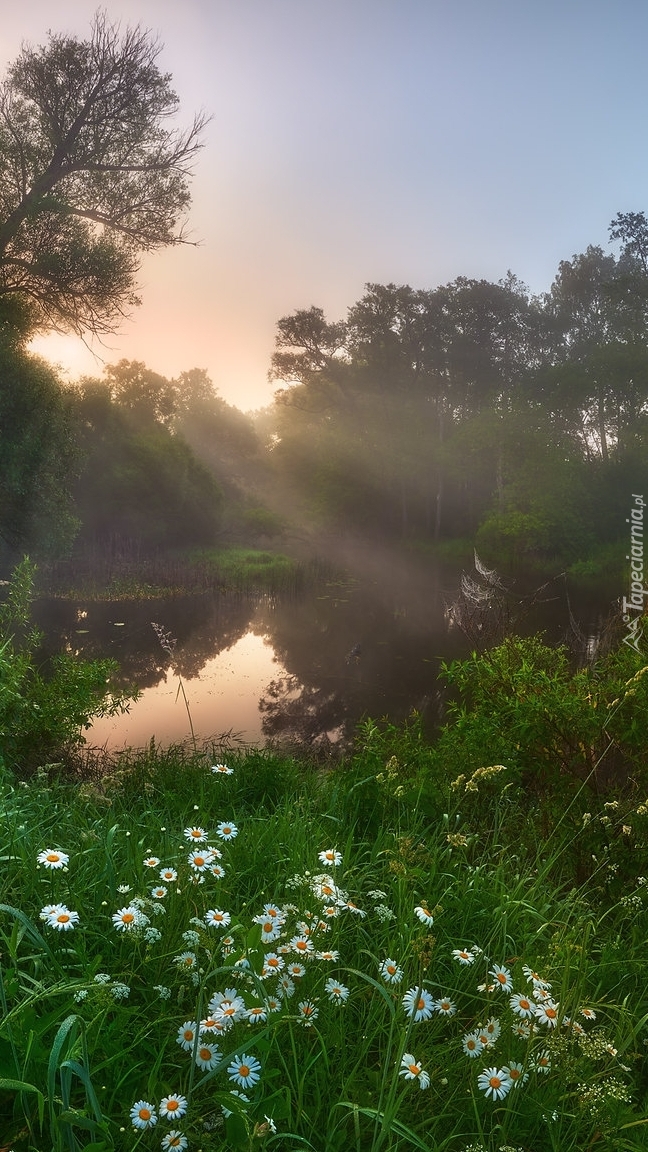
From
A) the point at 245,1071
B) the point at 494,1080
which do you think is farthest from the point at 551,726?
the point at 245,1071

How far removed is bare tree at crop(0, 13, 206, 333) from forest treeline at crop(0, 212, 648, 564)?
71 centimetres

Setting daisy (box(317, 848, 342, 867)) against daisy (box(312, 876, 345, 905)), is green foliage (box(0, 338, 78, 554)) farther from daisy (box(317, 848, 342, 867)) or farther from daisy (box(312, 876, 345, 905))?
daisy (box(312, 876, 345, 905))

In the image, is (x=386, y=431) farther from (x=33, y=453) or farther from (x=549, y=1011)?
(x=549, y=1011)

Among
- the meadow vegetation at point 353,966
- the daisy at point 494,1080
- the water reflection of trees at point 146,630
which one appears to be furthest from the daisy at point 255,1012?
the water reflection of trees at point 146,630

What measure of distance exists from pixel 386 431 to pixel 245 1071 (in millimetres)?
17364

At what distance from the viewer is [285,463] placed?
18078 mm

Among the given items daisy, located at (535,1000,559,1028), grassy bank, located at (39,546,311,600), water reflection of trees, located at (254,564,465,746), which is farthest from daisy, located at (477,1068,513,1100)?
grassy bank, located at (39,546,311,600)

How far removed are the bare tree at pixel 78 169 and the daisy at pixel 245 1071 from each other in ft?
33.9

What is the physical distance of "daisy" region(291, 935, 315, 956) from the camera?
124 centimetres

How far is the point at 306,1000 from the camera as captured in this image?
1.37 metres

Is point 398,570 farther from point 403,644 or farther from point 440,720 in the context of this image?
point 440,720

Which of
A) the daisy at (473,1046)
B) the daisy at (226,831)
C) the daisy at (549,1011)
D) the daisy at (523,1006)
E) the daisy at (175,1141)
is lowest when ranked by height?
the daisy at (175,1141)

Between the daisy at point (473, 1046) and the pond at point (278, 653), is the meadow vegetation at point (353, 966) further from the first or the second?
the pond at point (278, 653)

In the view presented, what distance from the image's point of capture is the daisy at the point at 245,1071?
0.97 meters
